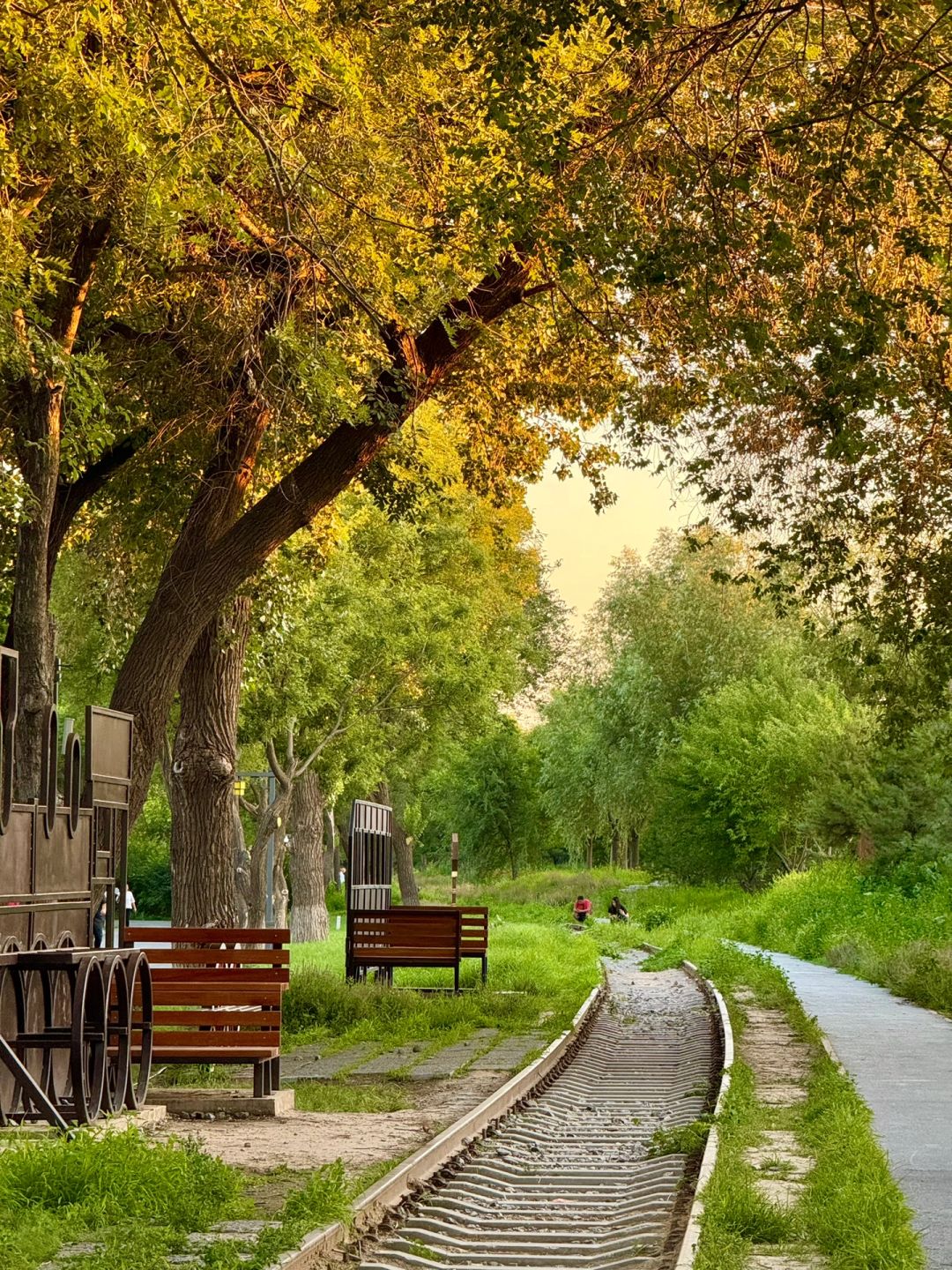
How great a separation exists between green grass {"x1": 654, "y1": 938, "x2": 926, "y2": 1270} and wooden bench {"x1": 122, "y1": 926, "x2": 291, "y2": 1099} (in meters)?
3.41

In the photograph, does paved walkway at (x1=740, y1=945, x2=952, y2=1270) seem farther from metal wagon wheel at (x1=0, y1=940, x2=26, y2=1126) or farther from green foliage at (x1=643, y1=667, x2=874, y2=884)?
green foliage at (x1=643, y1=667, x2=874, y2=884)

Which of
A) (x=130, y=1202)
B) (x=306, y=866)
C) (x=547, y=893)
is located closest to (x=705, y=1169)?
(x=130, y=1202)

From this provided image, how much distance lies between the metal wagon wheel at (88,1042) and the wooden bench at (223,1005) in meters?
1.94

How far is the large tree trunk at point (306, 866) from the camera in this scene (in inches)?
1713

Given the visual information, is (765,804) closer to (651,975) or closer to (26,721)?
(651,975)

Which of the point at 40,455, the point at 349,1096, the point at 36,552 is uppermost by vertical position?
the point at 40,455

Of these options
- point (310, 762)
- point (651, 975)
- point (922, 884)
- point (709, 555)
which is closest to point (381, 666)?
point (310, 762)

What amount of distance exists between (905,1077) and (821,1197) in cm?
548

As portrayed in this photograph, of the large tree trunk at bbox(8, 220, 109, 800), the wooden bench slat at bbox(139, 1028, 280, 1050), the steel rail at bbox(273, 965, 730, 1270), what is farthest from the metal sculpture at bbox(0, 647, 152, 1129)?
the steel rail at bbox(273, 965, 730, 1270)

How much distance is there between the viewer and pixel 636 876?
214 ft

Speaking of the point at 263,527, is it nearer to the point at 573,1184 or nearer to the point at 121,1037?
the point at 121,1037

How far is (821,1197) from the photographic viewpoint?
27.5 feet

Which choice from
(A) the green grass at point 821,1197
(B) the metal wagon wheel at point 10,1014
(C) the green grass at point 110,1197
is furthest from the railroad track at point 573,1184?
(B) the metal wagon wheel at point 10,1014

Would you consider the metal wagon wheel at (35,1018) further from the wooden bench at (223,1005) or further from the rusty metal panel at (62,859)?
the wooden bench at (223,1005)
